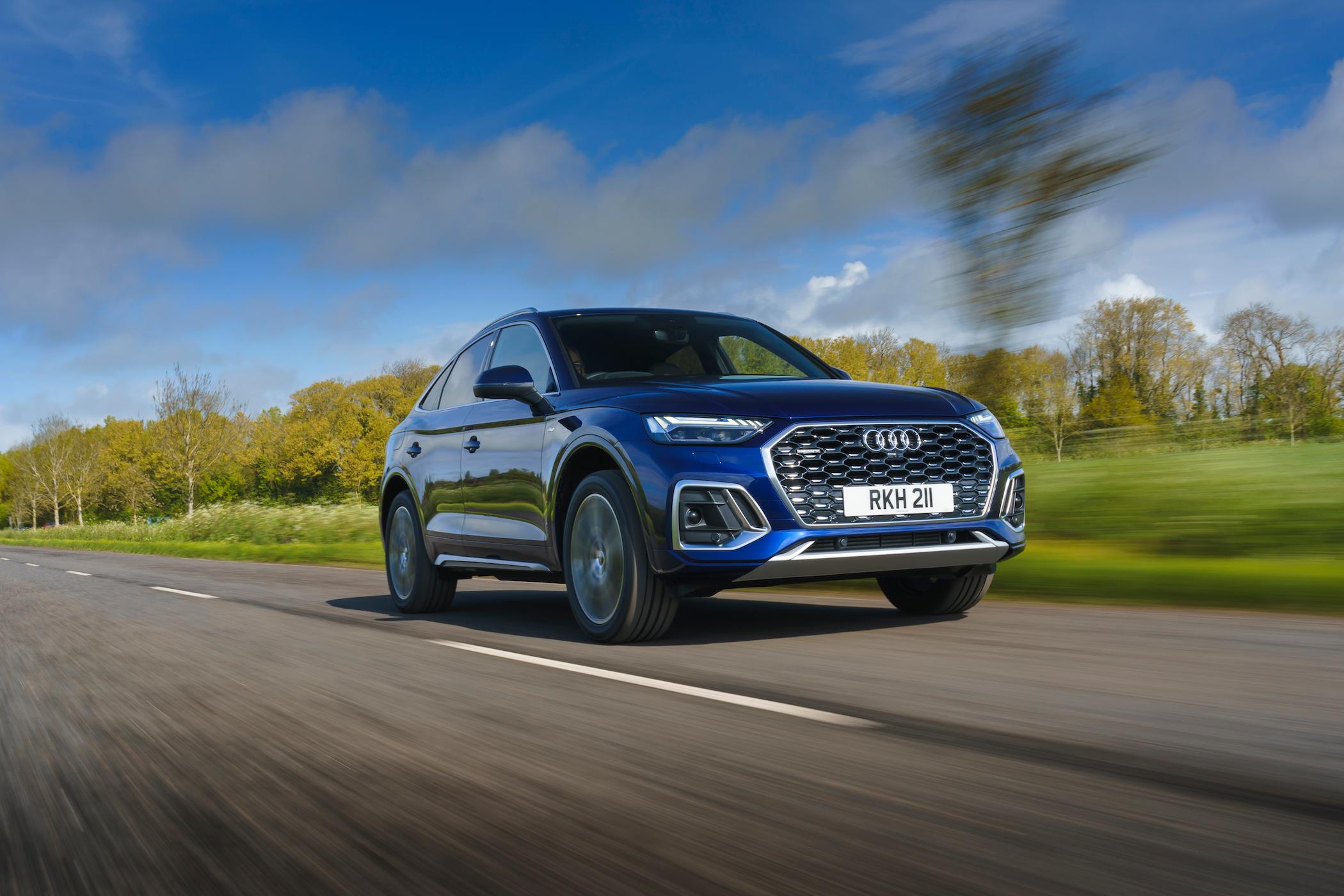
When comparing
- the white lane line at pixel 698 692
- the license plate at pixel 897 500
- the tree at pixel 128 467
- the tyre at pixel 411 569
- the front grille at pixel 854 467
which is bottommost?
the white lane line at pixel 698 692

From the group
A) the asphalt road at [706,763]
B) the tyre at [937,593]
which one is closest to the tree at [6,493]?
the tyre at [937,593]

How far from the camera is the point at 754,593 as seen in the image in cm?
907

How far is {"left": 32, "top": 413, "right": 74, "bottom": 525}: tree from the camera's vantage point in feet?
334

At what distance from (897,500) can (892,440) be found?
275mm

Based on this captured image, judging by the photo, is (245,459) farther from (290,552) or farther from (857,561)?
(857,561)

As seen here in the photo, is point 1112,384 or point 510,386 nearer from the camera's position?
point 510,386

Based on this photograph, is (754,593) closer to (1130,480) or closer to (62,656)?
(1130,480)

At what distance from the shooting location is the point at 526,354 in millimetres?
7113

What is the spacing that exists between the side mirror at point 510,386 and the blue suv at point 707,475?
0.01 meters

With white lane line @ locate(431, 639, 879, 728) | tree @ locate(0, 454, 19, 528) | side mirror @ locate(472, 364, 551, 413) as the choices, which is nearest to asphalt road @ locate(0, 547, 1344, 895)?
white lane line @ locate(431, 639, 879, 728)

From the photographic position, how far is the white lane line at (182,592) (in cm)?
1071

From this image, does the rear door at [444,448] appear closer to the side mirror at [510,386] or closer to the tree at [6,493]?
the side mirror at [510,386]

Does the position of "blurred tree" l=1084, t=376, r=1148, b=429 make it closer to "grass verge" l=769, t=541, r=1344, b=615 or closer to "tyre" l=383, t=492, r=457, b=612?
"grass verge" l=769, t=541, r=1344, b=615

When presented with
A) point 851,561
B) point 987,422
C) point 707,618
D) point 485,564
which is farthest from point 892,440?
point 485,564
